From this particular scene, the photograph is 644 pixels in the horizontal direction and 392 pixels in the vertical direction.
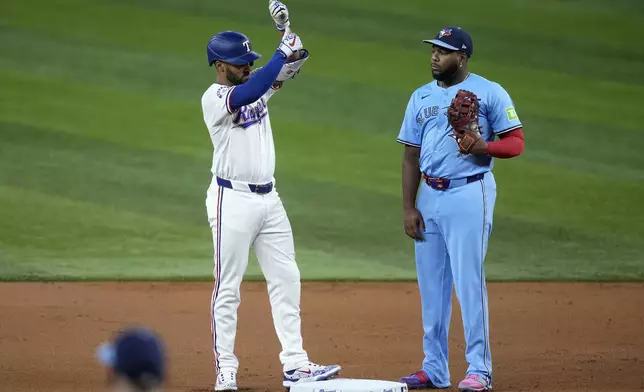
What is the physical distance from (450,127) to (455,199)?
39 centimetres

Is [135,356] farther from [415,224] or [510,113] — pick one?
[510,113]

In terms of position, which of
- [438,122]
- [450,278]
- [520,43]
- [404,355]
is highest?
[520,43]

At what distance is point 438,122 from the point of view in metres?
6.67

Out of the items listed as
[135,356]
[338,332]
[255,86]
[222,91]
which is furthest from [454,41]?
[135,356]

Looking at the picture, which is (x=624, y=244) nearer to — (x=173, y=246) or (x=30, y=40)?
(x=173, y=246)

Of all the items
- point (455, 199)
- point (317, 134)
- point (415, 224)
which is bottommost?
point (415, 224)

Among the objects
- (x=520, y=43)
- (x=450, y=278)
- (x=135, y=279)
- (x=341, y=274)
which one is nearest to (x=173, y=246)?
(x=135, y=279)

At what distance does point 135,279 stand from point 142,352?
7.46 metres

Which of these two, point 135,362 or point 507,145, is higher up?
point 507,145

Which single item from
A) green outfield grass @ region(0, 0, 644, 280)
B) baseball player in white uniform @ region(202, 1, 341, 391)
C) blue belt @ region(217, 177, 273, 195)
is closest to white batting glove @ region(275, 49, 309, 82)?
baseball player in white uniform @ region(202, 1, 341, 391)

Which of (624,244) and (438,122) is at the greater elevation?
(438,122)

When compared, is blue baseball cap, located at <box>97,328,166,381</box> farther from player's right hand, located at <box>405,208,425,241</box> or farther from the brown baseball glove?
player's right hand, located at <box>405,208,425,241</box>

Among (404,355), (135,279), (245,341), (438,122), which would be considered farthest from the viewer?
(135,279)

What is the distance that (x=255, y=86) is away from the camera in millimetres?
6363
